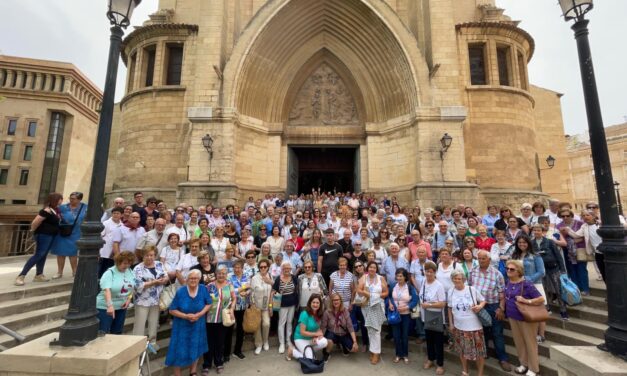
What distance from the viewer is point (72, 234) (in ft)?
18.4

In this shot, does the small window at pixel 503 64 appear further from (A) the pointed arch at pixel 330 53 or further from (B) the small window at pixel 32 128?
(B) the small window at pixel 32 128

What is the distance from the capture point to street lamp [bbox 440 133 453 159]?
416 inches

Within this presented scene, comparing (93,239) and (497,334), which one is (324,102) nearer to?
(497,334)

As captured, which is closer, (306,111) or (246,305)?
(246,305)

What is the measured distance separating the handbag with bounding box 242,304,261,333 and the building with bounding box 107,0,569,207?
6.34 meters

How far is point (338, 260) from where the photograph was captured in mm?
5234

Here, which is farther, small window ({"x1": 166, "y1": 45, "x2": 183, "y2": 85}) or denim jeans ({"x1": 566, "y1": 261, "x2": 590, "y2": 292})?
small window ({"x1": 166, "y1": 45, "x2": 183, "y2": 85})

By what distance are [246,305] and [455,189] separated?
8.67m

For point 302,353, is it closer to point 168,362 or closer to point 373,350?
point 373,350

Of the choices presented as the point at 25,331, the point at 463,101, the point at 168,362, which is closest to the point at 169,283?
the point at 168,362

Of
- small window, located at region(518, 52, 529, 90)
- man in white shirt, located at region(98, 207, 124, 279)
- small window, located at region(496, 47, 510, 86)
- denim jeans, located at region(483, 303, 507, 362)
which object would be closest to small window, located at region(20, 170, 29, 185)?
man in white shirt, located at region(98, 207, 124, 279)

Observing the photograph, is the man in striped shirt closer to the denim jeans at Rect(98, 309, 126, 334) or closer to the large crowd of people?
the large crowd of people

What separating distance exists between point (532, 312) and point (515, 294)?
27 cm

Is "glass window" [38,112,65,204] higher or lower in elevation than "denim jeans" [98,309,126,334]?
higher
